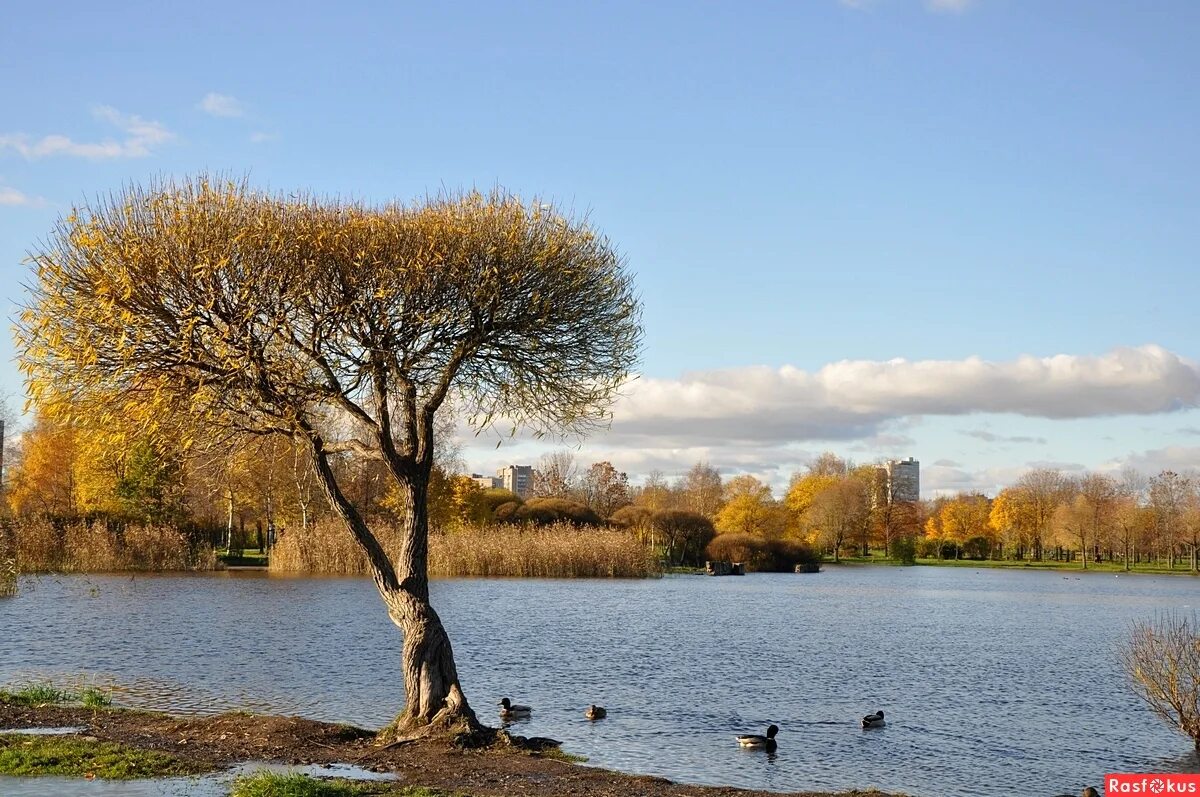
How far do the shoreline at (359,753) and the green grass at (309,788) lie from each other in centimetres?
21

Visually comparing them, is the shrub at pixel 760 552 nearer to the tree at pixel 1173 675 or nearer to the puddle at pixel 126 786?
the tree at pixel 1173 675

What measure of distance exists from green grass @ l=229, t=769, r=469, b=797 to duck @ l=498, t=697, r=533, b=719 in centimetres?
769

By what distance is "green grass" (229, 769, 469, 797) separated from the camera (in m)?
11.2

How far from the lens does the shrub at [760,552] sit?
86375mm

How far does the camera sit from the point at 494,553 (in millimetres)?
58000

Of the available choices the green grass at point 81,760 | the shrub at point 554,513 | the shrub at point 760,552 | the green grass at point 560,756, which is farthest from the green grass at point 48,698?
the shrub at point 760,552

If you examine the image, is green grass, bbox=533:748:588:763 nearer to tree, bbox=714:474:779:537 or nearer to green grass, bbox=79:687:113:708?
green grass, bbox=79:687:113:708

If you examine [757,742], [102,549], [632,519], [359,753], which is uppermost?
[632,519]

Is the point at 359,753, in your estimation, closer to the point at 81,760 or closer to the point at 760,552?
the point at 81,760

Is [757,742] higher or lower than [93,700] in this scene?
lower

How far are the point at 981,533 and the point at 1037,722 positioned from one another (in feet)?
364

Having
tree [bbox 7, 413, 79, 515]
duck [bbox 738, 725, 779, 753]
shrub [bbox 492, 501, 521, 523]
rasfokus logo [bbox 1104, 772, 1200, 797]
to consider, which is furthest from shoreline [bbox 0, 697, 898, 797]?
tree [bbox 7, 413, 79, 515]

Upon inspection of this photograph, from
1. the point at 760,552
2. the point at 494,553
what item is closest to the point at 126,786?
the point at 494,553

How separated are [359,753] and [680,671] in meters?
13.8
